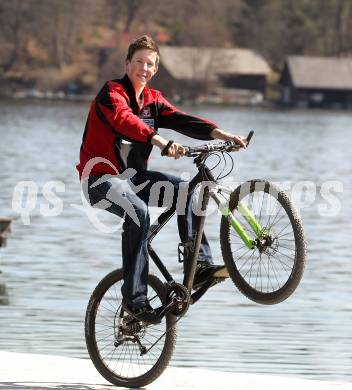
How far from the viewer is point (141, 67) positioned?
9.10 metres

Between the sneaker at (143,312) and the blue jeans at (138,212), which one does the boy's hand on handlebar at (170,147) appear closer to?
the blue jeans at (138,212)

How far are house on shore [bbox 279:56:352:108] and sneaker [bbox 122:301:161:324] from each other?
16149 centimetres

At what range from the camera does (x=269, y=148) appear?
77.2 meters

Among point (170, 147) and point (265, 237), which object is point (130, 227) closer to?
point (170, 147)

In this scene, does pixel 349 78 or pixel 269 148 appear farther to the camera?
pixel 349 78

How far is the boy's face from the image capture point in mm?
9094

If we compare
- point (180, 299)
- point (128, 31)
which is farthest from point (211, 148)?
point (128, 31)

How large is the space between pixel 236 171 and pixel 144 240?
44.8 meters

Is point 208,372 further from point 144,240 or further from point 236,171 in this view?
point 236,171

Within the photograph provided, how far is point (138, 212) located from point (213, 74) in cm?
16190

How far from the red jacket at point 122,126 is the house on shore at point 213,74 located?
156225mm

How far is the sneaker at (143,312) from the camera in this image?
30.0 ft

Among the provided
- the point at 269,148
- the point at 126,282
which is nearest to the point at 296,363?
the point at 126,282

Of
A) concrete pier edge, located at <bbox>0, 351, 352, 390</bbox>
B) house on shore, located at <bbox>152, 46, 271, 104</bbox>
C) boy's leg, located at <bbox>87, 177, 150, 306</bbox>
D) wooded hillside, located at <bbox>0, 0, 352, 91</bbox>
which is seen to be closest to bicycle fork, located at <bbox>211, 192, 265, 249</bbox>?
boy's leg, located at <bbox>87, 177, 150, 306</bbox>
